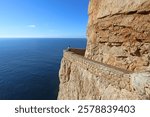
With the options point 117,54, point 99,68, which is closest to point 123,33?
point 117,54

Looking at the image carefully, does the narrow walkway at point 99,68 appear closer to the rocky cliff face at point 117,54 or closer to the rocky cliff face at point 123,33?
the rocky cliff face at point 117,54

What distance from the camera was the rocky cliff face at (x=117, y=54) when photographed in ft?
44.8

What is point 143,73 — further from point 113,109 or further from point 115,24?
point 115,24

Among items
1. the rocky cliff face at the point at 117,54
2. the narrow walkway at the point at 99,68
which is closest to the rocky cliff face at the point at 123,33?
the rocky cliff face at the point at 117,54

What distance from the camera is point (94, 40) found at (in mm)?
23156

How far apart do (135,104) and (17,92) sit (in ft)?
143

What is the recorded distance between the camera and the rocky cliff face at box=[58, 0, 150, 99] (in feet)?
44.8

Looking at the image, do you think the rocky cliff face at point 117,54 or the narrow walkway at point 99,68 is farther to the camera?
the narrow walkway at point 99,68

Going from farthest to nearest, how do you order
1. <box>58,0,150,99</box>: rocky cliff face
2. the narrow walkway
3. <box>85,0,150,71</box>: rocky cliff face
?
1. <box>85,0,150,71</box>: rocky cliff face
2. the narrow walkway
3. <box>58,0,150,99</box>: rocky cliff face

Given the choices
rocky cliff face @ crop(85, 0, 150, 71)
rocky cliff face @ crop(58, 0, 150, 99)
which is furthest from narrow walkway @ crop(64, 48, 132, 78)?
rocky cliff face @ crop(85, 0, 150, 71)

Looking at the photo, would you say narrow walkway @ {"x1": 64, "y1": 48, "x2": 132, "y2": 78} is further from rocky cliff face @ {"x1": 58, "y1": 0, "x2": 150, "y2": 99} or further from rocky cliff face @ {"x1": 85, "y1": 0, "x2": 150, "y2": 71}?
rocky cliff face @ {"x1": 85, "y1": 0, "x2": 150, "y2": 71}

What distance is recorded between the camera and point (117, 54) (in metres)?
18.8

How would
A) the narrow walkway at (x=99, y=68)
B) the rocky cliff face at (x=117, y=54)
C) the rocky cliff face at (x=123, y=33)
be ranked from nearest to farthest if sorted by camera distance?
the rocky cliff face at (x=117, y=54), the narrow walkway at (x=99, y=68), the rocky cliff face at (x=123, y=33)

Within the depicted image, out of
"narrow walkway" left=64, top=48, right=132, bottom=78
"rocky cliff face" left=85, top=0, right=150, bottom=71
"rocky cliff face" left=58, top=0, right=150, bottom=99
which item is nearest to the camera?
"rocky cliff face" left=58, top=0, right=150, bottom=99
